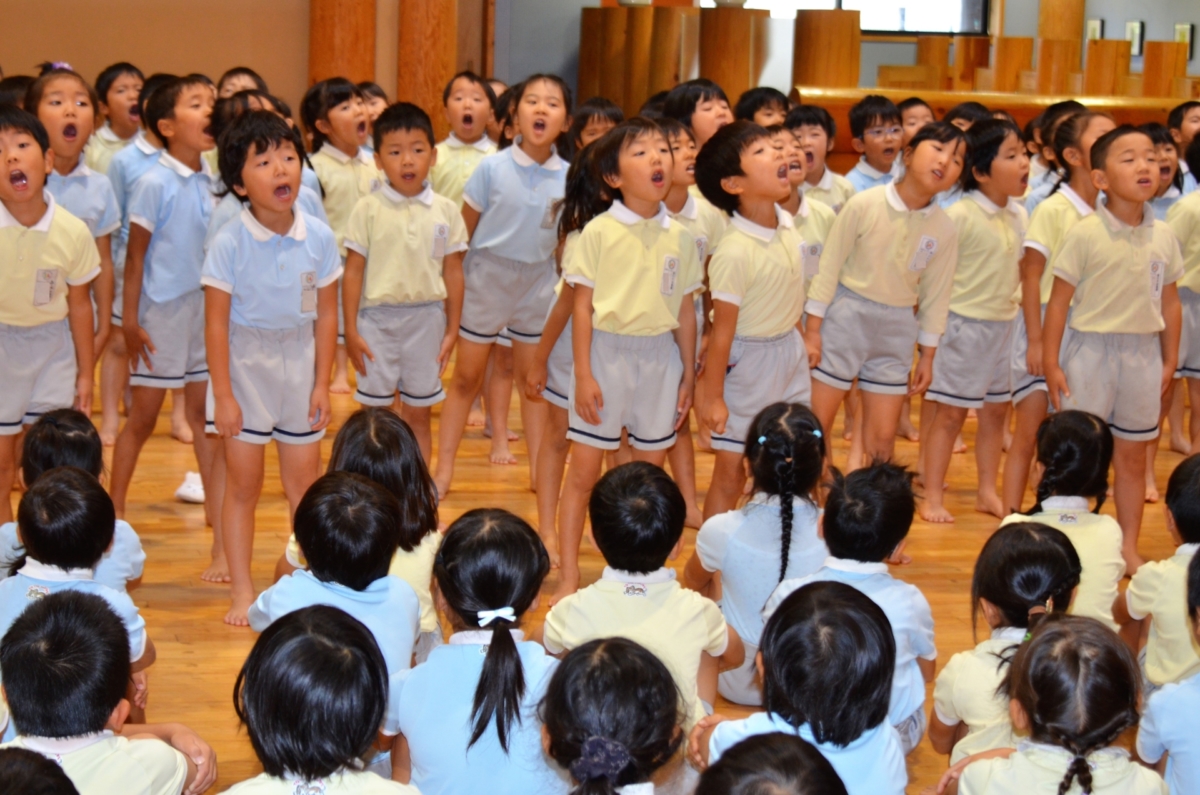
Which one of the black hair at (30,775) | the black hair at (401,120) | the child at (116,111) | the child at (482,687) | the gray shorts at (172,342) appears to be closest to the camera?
the black hair at (30,775)

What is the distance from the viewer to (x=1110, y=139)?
3.73 m

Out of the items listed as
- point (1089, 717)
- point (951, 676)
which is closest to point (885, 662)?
point (1089, 717)

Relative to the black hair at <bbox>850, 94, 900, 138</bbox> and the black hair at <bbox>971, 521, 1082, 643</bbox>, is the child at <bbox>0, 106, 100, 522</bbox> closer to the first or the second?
the black hair at <bbox>971, 521, 1082, 643</bbox>

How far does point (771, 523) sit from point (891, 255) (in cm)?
136

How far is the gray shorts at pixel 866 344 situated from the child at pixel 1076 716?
7.09ft

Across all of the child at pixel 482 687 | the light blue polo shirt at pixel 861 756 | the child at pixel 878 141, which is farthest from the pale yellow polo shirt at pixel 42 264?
the child at pixel 878 141

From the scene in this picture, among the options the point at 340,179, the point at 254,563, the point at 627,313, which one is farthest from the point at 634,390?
the point at 340,179

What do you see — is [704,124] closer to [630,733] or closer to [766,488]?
[766,488]

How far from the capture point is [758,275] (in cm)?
354

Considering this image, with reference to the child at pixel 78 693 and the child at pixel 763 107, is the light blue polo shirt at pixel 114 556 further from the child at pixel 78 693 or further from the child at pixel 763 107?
the child at pixel 763 107

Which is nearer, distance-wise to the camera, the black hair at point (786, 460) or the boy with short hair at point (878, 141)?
the black hair at point (786, 460)

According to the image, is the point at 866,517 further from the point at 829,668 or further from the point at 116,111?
the point at 116,111

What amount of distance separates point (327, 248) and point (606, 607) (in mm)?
1397

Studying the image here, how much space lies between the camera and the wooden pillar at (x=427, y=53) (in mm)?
6746
